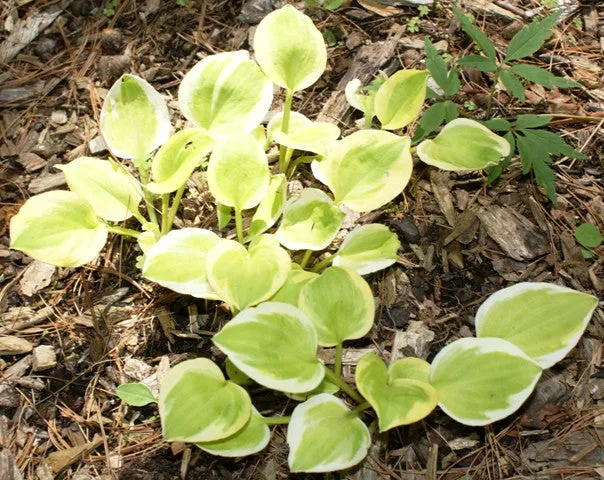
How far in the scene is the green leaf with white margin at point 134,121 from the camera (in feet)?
6.20

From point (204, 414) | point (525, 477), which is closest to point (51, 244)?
point (204, 414)

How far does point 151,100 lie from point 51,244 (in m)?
0.54

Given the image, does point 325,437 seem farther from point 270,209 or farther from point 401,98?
point 401,98

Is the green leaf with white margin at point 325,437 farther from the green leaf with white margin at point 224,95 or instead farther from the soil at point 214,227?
the green leaf with white margin at point 224,95

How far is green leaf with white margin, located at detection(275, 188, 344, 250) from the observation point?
69.9 inches

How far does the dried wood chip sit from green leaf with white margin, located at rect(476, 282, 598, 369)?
0.29 metres

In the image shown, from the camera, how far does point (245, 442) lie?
5.08ft

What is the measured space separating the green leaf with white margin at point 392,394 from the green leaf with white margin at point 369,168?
1.59ft

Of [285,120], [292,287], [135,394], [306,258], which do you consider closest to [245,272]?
[292,287]

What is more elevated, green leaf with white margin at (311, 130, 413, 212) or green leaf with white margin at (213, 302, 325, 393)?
green leaf with white margin at (311, 130, 413, 212)

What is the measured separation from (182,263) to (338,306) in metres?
0.45

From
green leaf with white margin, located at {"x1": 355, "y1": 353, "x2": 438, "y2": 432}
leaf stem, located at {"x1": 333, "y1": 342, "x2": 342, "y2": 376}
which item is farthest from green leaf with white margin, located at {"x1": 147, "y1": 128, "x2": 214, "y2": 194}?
green leaf with white margin, located at {"x1": 355, "y1": 353, "x2": 438, "y2": 432}

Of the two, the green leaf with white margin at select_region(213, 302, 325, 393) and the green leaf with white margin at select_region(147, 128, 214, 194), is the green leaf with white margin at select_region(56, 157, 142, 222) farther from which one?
the green leaf with white margin at select_region(213, 302, 325, 393)

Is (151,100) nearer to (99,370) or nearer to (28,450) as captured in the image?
(99,370)
